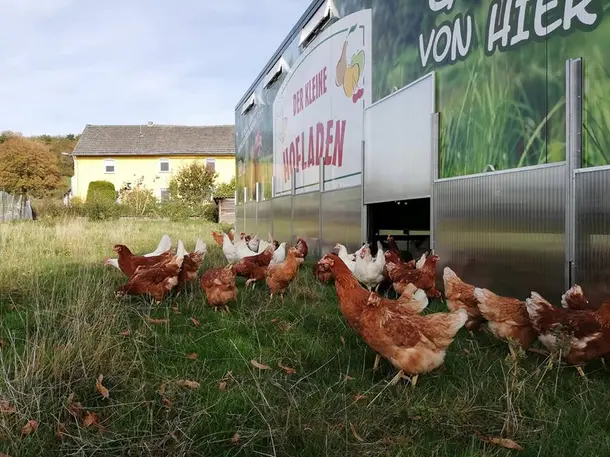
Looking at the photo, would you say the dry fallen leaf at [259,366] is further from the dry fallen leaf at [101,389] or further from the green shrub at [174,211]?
the green shrub at [174,211]

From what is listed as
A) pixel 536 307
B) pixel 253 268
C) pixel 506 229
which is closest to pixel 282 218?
pixel 253 268

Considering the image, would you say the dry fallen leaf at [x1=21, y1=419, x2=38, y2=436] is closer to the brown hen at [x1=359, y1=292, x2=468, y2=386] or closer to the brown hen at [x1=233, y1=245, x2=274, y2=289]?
the brown hen at [x1=359, y1=292, x2=468, y2=386]

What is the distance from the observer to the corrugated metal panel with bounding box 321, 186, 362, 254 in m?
7.49

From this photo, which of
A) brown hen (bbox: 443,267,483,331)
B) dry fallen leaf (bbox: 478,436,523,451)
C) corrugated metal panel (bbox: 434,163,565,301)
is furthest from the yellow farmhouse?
dry fallen leaf (bbox: 478,436,523,451)

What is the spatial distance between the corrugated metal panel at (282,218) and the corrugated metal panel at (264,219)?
0.48 m

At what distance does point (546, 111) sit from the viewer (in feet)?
13.6

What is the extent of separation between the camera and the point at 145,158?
4991 cm

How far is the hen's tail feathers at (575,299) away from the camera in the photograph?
3.68 metres

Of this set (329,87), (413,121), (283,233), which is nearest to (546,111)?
(413,121)

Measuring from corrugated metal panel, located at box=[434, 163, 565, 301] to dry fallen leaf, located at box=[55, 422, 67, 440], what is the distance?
11.2 feet

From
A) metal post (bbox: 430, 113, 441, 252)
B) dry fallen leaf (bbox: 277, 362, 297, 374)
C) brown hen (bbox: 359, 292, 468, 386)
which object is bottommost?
dry fallen leaf (bbox: 277, 362, 297, 374)

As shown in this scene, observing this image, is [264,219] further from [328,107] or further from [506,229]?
[506,229]

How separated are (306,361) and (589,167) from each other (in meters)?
2.40

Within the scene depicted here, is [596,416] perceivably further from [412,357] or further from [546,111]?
[546,111]
